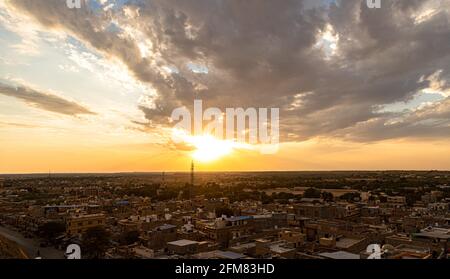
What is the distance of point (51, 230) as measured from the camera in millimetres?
25344

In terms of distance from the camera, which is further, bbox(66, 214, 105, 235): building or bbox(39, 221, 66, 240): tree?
bbox(66, 214, 105, 235): building

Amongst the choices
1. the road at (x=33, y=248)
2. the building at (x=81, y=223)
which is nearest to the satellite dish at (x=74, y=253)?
the road at (x=33, y=248)

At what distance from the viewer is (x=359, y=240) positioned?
18.5 m

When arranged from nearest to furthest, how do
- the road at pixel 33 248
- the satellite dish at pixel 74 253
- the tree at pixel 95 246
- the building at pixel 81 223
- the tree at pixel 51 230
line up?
the satellite dish at pixel 74 253
the tree at pixel 95 246
the road at pixel 33 248
the tree at pixel 51 230
the building at pixel 81 223

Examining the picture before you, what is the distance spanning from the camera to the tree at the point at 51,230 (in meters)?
25.3

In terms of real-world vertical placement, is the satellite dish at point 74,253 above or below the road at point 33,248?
above

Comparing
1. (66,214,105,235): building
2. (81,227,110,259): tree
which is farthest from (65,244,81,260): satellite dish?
(66,214,105,235): building

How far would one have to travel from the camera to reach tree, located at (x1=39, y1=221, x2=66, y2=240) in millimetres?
25266

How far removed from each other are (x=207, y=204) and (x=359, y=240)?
19.1 metres

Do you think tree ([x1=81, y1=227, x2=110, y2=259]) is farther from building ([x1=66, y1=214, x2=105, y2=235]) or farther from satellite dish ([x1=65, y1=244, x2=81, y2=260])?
building ([x1=66, y1=214, x2=105, y2=235])

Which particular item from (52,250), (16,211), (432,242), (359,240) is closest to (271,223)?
(359,240)

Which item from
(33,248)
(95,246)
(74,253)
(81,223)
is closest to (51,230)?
(81,223)

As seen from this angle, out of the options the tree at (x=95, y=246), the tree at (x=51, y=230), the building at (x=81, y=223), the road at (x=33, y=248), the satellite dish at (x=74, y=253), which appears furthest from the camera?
the building at (x=81, y=223)

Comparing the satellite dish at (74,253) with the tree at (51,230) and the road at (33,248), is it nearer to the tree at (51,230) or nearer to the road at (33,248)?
the road at (33,248)
